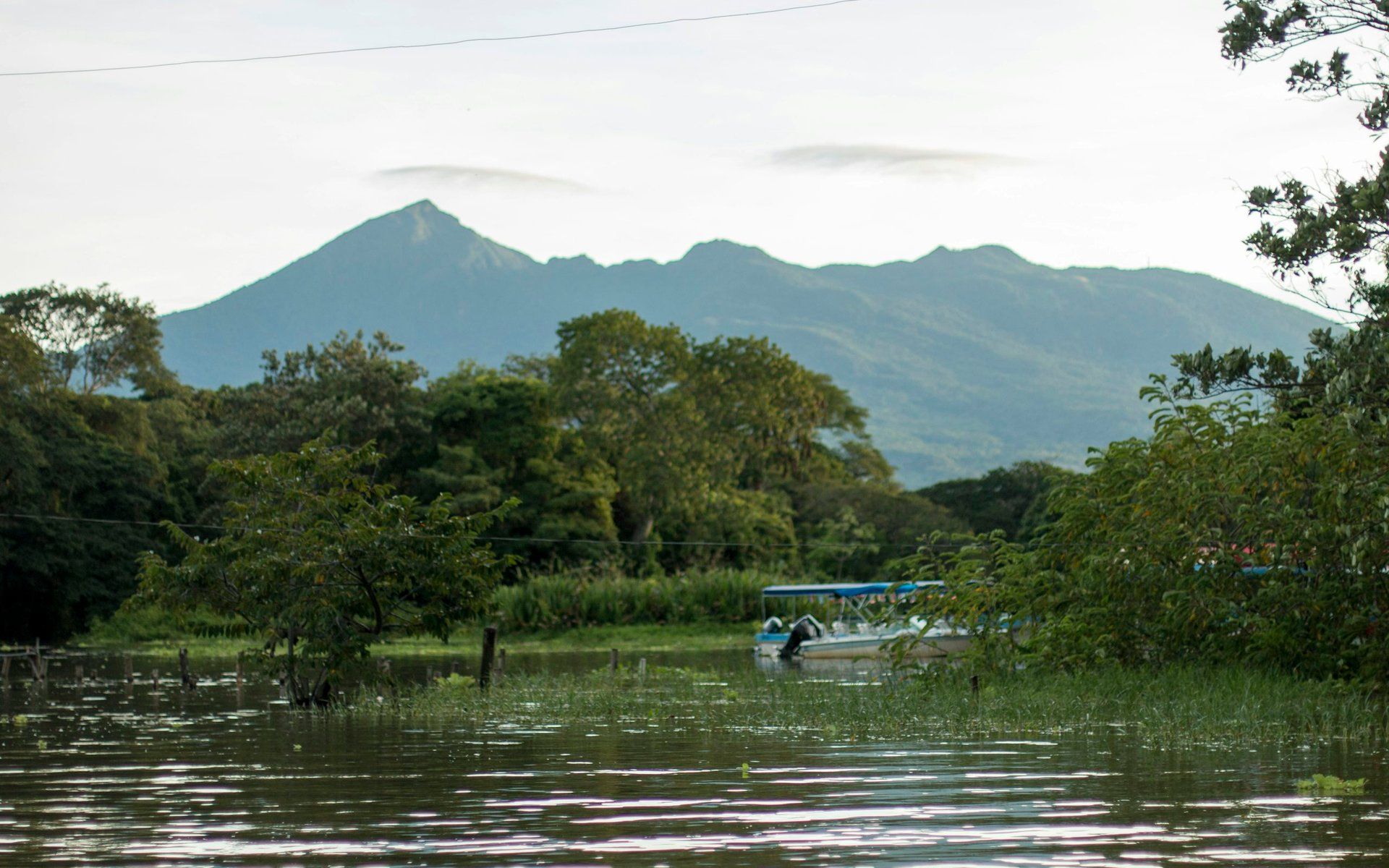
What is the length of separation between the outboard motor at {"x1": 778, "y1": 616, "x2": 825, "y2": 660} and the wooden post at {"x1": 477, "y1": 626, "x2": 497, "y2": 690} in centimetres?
1804

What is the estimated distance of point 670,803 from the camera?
450 inches

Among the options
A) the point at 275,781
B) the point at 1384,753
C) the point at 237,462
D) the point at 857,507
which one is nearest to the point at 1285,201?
the point at 1384,753

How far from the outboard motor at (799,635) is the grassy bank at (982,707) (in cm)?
1766

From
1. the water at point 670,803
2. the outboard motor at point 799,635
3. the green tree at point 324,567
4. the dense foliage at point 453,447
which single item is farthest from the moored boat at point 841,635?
the water at point 670,803

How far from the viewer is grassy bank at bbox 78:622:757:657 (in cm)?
4822

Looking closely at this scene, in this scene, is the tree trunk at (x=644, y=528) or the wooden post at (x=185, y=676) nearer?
the wooden post at (x=185, y=676)

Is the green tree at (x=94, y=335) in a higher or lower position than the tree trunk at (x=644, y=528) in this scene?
higher

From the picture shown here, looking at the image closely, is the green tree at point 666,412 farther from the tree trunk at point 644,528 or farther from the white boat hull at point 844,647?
the white boat hull at point 844,647

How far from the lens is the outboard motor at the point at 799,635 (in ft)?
140

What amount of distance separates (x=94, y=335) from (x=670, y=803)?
61093 mm

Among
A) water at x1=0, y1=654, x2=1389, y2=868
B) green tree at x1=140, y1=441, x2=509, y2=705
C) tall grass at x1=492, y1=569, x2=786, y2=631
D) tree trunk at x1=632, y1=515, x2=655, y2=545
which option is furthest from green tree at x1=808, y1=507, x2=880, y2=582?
water at x1=0, y1=654, x2=1389, y2=868

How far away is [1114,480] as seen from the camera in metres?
22.9

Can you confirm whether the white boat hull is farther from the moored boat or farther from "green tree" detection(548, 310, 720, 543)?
"green tree" detection(548, 310, 720, 543)

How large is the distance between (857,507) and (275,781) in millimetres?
60387
